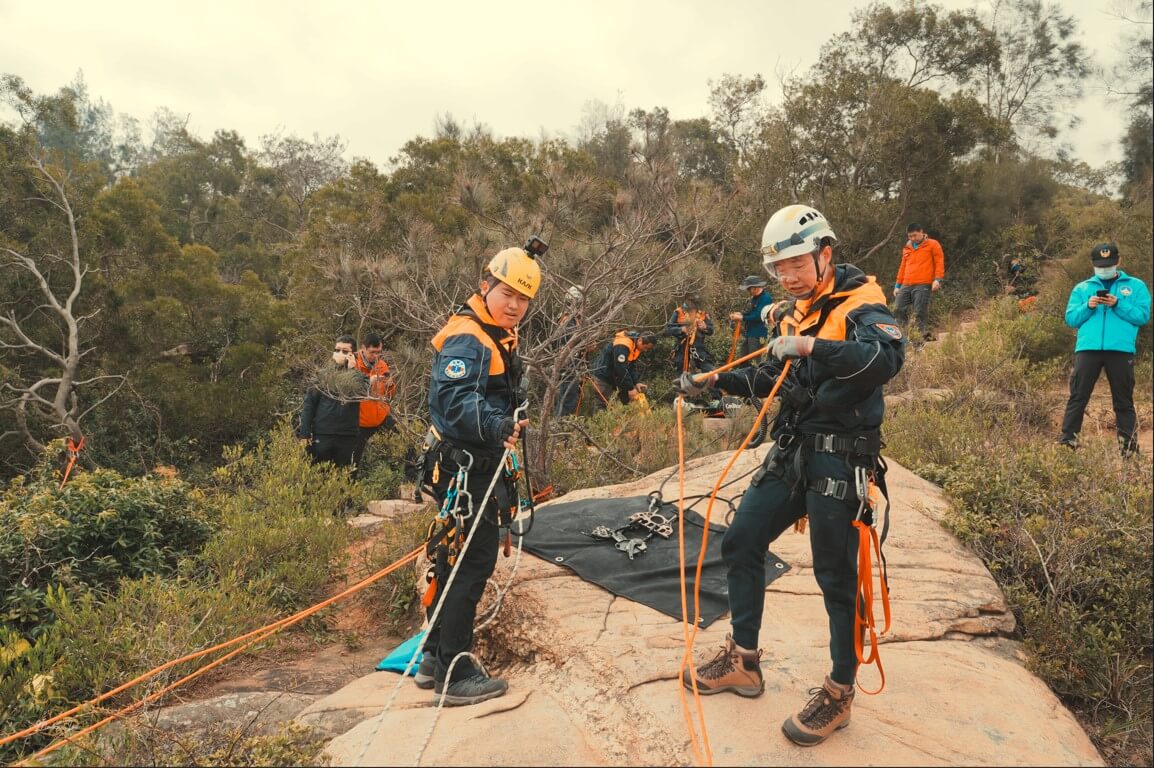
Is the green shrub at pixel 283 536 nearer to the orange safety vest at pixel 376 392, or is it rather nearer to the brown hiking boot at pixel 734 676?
the orange safety vest at pixel 376 392

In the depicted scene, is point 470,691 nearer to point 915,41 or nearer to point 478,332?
point 478,332

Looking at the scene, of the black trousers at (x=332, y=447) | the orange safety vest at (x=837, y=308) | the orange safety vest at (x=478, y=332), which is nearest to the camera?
the orange safety vest at (x=837, y=308)

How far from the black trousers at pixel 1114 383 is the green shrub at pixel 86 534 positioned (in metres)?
8.17

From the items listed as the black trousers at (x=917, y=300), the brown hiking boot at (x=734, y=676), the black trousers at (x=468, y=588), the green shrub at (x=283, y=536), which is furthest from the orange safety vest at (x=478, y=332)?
the black trousers at (x=917, y=300)

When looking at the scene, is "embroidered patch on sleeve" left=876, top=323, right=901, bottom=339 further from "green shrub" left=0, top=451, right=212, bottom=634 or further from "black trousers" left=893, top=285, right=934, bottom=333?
"black trousers" left=893, top=285, right=934, bottom=333

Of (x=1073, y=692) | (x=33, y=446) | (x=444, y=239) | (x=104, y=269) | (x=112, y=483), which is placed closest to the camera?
(x=1073, y=692)

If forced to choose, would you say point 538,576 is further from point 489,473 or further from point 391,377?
point 391,377

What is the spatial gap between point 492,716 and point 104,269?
13.6m

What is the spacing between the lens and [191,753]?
10.2 feet

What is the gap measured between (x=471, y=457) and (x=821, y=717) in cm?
187

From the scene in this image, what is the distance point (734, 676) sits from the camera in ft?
10.6

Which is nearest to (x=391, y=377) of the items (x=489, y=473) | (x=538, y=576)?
(x=538, y=576)

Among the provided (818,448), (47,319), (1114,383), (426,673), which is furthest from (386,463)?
(818,448)

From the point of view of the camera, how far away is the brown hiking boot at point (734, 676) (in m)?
3.23
